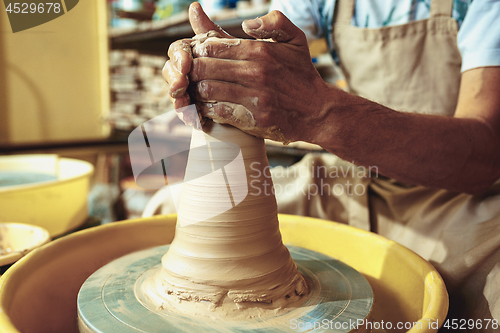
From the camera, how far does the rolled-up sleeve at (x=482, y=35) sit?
96 cm

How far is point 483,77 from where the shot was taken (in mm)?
974

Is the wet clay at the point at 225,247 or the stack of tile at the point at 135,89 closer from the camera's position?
the wet clay at the point at 225,247

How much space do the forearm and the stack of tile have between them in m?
2.27

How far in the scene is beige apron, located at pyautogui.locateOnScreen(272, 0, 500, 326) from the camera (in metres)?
0.94

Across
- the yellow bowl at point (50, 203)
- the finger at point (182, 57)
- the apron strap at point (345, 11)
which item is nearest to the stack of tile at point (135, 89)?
the yellow bowl at point (50, 203)

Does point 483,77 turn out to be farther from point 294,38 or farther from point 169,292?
point 169,292

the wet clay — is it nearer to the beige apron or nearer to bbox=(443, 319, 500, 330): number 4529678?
bbox=(443, 319, 500, 330): number 4529678

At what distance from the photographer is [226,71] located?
1.98ft

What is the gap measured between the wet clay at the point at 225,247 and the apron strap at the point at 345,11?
0.73 metres

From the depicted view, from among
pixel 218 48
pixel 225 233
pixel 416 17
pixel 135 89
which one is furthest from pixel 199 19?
pixel 135 89

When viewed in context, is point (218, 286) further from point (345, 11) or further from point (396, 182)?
point (345, 11)

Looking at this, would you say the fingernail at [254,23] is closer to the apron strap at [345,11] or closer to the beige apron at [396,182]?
the beige apron at [396,182]

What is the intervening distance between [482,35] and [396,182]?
1.51 ft

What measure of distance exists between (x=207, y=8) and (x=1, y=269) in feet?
6.26
